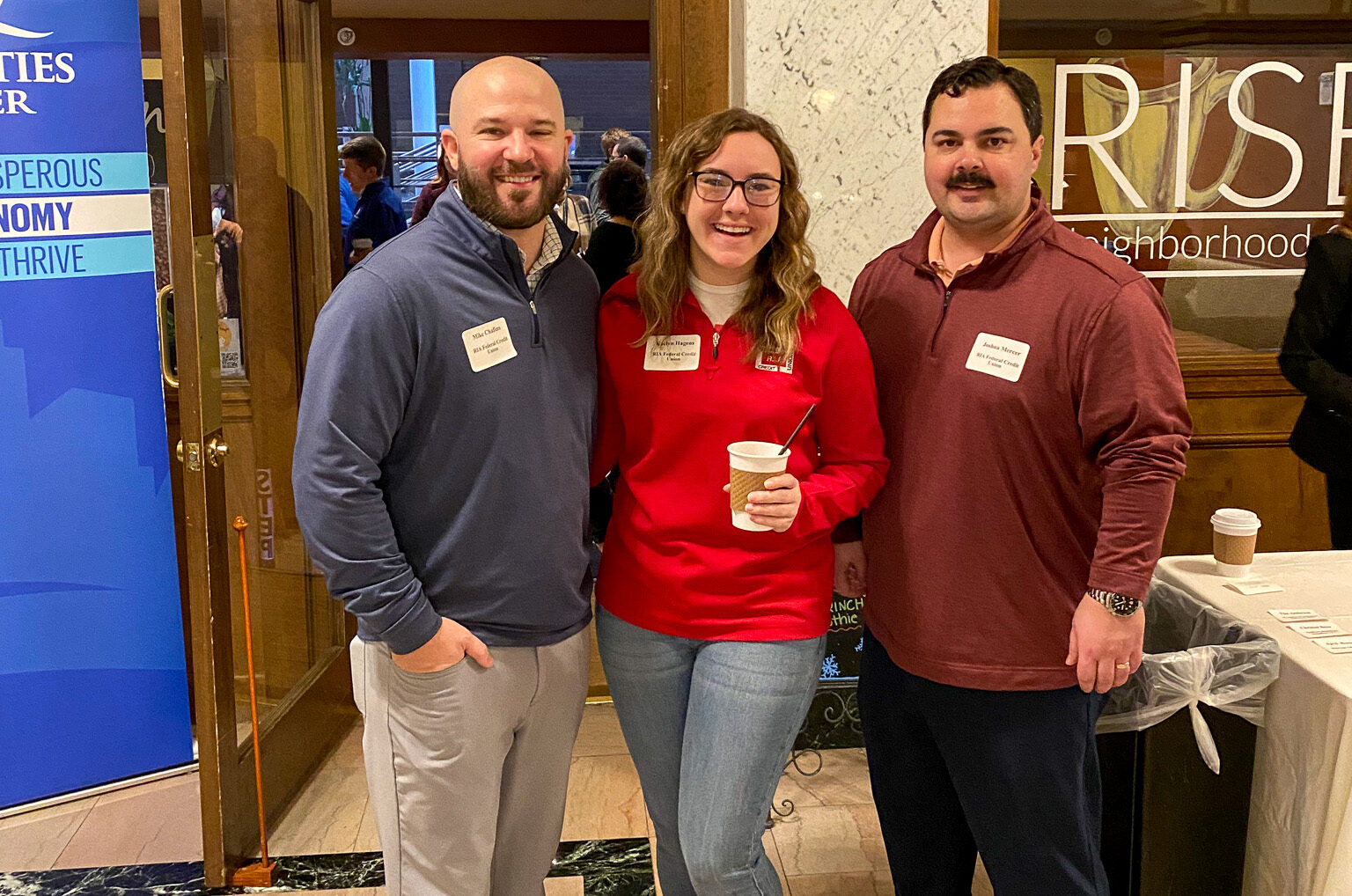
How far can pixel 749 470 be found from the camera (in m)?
1.77

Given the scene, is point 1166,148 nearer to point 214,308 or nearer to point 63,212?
point 214,308

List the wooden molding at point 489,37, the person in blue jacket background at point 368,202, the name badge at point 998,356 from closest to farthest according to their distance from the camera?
the name badge at point 998,356, the person in blue jacket background at point 368,202, the wooden molding at point 489,37

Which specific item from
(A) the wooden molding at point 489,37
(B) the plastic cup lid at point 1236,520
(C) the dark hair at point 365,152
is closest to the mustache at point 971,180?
(B) the plastic cup lid at point 1236,520

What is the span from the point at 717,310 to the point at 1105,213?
238 cm

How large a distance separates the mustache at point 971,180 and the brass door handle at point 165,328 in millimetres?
2125

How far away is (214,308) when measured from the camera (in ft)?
8.70

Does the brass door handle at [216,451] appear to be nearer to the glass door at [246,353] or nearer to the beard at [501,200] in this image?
the glass door at [246,353]

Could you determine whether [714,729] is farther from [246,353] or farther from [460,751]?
[246,353]

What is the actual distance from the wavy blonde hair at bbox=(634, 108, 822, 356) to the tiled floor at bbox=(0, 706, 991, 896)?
1.52 meters

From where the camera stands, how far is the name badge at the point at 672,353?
6.22 ft

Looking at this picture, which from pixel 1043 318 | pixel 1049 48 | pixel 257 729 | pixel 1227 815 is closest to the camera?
pixel 1043 318

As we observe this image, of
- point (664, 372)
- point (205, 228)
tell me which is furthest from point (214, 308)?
point (664, 372)

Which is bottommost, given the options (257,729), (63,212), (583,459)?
(257,729)

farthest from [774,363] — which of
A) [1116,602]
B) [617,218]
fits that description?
[617,218]
